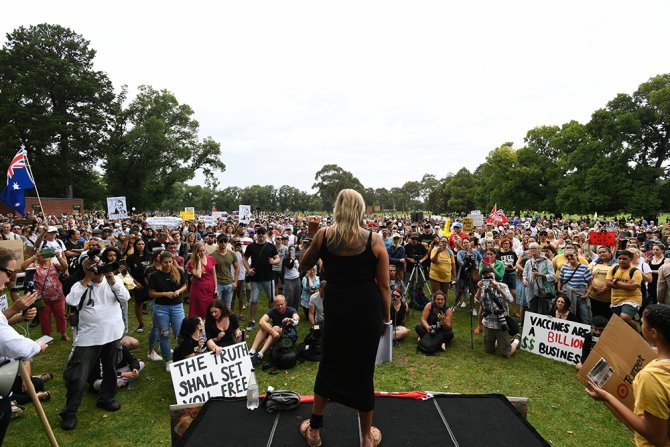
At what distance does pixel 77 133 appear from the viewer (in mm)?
37688

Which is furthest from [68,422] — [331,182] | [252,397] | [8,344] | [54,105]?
[331,182]

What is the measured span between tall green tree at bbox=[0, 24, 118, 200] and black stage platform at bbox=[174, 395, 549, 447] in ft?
143

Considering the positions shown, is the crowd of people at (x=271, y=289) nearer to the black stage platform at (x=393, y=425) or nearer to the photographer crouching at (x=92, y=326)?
the photographer crouching at (x=92, y=326)

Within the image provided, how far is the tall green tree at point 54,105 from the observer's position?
118 feet

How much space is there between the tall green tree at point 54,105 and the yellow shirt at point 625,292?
4528 cm

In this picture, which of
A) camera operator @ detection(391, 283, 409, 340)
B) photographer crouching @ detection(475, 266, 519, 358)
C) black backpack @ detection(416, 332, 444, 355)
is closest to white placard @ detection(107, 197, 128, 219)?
→ camera operator @ detection(391, 283, 409, 340)

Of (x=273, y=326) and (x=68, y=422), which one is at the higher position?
(x=273, y=326)

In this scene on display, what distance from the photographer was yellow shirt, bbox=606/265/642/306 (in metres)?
6.11

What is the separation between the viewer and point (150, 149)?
38.5 m

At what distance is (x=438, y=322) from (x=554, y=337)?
80.7 inches

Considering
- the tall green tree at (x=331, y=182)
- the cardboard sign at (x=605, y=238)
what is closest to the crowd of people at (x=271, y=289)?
the cardboard sign at (x=605, y=238)

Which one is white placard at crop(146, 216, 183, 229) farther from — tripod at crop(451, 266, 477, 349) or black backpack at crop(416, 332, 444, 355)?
black backpack at crop(416, 332, 444, 355)

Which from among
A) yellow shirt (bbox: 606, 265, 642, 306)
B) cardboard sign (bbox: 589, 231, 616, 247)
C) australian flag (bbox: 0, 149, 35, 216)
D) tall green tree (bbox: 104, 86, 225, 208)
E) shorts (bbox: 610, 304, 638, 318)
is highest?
tall green tree (bbox: 104, 86, 225, 208)

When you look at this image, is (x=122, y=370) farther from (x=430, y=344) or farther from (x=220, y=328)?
(x=430, y=344)
